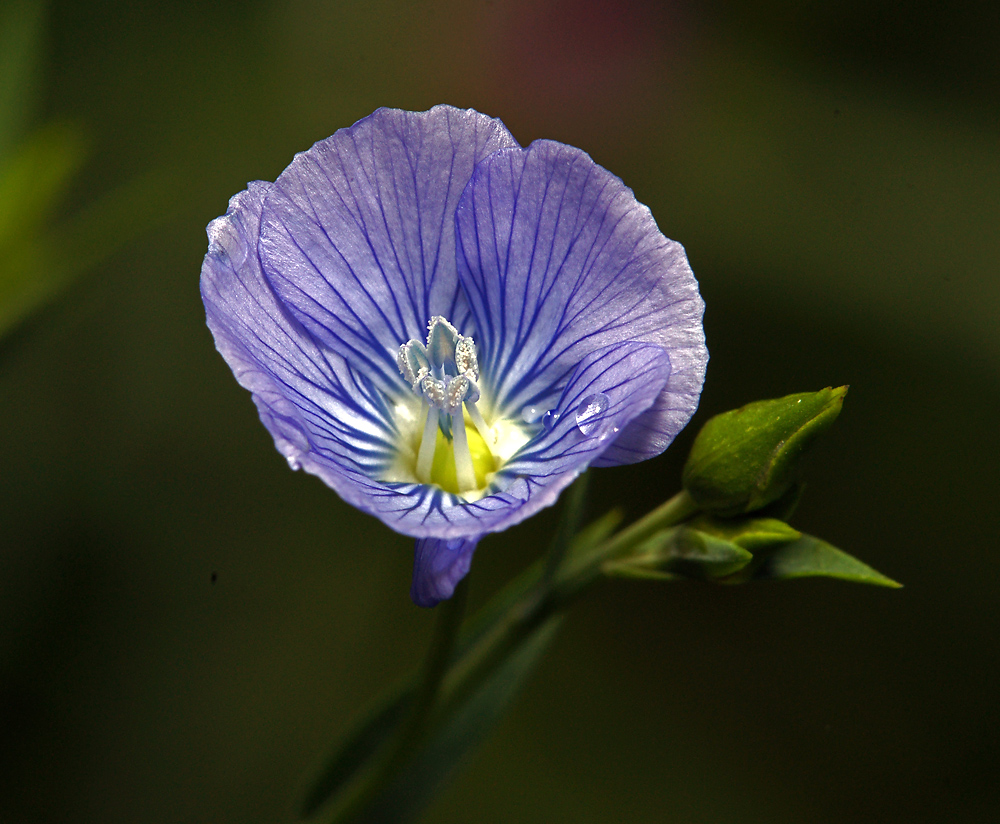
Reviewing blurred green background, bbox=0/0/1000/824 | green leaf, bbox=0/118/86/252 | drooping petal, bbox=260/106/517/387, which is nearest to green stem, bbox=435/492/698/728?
drooping petal, bbox=260/106/517/387

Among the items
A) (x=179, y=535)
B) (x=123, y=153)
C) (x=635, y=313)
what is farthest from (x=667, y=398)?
(x=123, y=153)

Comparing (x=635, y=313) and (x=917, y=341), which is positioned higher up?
(x=635, y=313)

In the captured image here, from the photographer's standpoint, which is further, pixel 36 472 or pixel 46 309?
pixel 36 472

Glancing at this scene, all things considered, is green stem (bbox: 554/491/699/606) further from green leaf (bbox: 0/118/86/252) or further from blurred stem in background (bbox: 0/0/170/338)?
green leaf (bbox: 0/118/86/252)

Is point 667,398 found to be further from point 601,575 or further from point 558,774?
point 558,774

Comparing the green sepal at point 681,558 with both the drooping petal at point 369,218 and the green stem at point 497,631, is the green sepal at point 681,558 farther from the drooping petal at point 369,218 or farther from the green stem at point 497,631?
the drooping petal at point 369,218

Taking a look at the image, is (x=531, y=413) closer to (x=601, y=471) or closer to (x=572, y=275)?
(x=572, y=275)

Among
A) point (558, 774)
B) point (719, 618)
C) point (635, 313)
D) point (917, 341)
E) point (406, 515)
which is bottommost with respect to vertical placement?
point (558, 774)

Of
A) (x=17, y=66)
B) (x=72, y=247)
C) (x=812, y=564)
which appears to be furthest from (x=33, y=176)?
(x=812, y=564)
